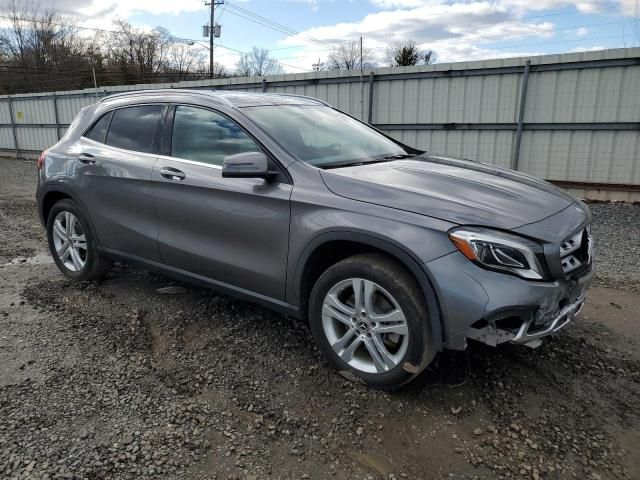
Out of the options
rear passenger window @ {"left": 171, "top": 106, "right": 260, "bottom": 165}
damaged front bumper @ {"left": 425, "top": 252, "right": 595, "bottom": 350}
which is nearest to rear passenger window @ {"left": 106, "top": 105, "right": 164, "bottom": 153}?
rear passenger window @ {"left": 171, "top": 106, "right": 260, "bottom": 165}

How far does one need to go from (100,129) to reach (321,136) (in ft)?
7.09

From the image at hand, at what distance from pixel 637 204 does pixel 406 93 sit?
4964 millimetres

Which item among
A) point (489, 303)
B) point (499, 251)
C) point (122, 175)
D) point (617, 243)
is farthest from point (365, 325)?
point (617, 243)

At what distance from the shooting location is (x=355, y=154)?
3.56 meters

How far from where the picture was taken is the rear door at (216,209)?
10.3ft

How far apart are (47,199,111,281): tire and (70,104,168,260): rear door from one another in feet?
0.65

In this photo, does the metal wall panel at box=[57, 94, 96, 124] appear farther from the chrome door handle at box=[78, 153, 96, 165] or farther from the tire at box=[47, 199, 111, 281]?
the chrome door handle at box=[78, 153, 96, 165]

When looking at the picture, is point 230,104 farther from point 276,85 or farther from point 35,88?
point 35,88

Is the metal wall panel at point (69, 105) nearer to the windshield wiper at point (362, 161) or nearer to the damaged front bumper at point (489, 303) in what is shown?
the windshield wiper at point (362, 161)

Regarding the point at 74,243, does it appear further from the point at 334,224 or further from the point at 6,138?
the point at 6,138

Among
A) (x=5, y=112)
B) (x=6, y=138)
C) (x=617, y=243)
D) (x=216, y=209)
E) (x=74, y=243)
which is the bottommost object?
(x=617, y=243)

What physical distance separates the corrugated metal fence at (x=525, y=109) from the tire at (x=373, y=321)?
8053mm

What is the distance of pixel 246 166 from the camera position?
9.84 feet

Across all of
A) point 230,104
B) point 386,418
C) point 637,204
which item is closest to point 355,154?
point 230,104
